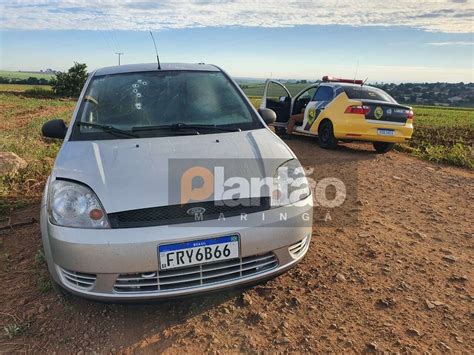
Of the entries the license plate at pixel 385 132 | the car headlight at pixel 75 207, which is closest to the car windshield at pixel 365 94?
the license plate at pixel 385 132

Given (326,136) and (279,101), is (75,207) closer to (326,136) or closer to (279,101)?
(326,136)

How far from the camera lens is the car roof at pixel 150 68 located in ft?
12.5

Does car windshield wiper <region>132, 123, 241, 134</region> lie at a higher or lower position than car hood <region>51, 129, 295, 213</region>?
higher

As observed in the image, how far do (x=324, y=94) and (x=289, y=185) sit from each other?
654 centimetres

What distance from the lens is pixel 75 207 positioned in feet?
7.70

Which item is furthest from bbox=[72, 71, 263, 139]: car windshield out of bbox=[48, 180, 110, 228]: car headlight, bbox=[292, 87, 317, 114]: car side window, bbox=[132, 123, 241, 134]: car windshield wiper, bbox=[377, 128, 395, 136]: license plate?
bbox=[292, 87, 317, 114]: car side window

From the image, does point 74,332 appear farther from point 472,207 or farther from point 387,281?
point 472,207

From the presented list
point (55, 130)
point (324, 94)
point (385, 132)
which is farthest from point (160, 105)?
point (324, 94)

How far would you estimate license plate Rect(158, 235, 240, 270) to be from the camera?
2.22 m

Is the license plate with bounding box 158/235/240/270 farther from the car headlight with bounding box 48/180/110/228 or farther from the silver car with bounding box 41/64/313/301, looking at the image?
the car headlight with bounding box 48/180/110/228

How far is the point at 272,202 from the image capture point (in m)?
2.51

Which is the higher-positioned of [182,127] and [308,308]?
[182,127]

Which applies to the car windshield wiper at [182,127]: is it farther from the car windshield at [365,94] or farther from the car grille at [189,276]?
the car windshield at [365,94]

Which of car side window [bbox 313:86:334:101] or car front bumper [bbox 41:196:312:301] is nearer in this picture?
car front bumper [bbox 41:196:312:301]
